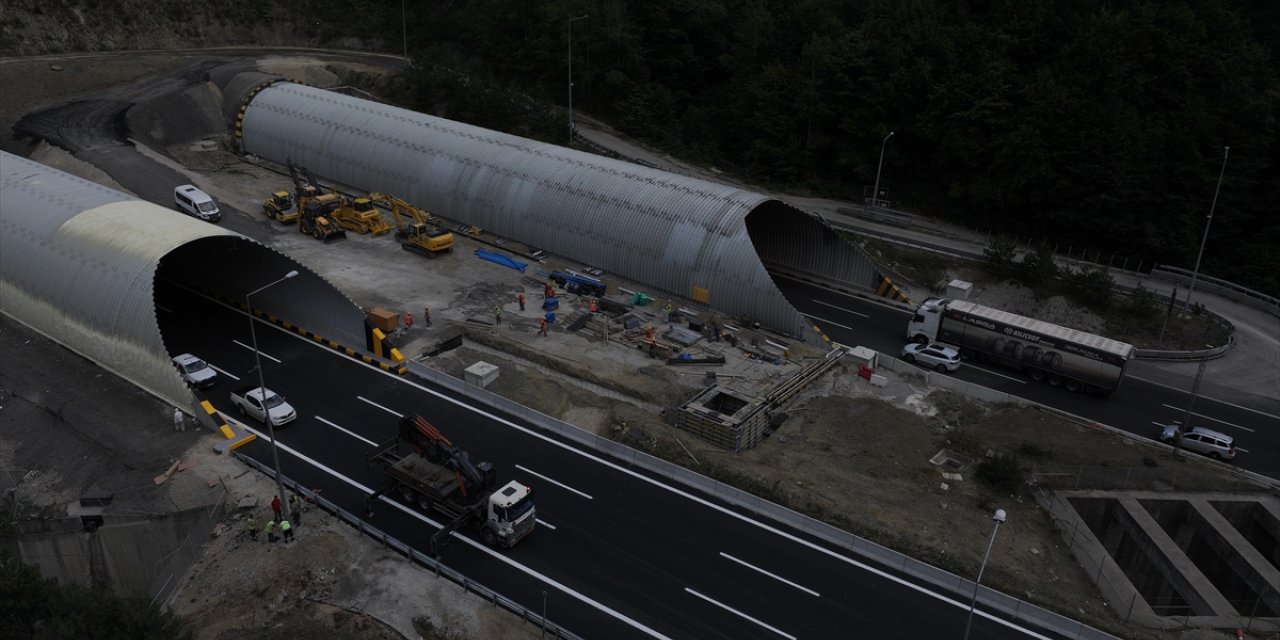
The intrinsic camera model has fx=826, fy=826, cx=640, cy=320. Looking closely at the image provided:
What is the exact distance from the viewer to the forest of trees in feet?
201

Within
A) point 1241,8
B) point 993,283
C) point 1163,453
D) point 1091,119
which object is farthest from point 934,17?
point 1163,453

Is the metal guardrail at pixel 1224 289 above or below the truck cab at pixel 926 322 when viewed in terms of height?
above

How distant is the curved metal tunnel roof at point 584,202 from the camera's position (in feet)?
162

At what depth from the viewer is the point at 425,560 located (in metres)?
29.2

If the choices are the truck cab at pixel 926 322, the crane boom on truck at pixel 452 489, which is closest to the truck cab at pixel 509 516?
the crane boom on truck at pixel 452 489

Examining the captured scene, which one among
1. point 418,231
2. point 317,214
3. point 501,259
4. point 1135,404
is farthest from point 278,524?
point 1135,404

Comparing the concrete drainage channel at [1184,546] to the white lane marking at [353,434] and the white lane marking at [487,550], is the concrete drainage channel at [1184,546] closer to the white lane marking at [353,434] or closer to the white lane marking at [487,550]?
the white lane marking at [487,550]

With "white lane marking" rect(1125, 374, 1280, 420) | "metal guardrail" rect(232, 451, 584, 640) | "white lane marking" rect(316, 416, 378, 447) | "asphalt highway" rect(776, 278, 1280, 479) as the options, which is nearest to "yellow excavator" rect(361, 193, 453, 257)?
"white lane marking" rect(316, 416, 378, 447)

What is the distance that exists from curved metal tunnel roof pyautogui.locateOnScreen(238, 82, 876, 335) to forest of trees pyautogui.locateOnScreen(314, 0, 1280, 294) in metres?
18.3

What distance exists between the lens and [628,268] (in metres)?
52.9

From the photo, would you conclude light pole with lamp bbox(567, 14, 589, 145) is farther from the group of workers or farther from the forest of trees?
the group of workers

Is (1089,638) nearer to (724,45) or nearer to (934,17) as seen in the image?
(934,17)

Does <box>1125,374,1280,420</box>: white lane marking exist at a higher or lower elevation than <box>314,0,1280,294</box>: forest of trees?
lower

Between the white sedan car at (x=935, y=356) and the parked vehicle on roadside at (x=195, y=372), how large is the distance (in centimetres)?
3642
